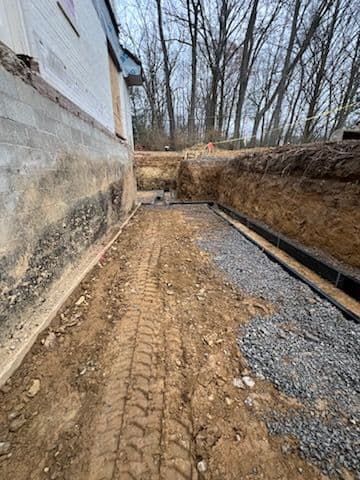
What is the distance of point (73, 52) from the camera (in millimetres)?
2992

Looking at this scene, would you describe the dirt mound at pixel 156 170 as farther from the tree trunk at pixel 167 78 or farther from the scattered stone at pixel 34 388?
the scattered stone at pixel 34 388

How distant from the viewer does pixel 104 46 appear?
15.5ft

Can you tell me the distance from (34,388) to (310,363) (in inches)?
70.6

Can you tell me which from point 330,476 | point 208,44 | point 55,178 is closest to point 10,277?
point 55,178

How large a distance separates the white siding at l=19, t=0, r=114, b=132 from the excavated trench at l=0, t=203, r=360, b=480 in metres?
2.49

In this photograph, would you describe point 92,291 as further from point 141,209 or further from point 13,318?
point 141,209

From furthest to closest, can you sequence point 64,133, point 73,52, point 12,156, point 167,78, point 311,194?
point 167,78 < point 311,194 < point 73,52 < point 64,133 < point 12,156

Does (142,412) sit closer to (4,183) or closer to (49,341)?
(49,341)

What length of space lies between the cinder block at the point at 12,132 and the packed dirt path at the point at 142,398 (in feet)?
4.76

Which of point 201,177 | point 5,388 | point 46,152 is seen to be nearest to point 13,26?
point 46,152

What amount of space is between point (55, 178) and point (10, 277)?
1103mm

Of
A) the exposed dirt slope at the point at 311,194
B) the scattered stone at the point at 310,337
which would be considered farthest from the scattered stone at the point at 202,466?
the exposed dirt slope at the point at 311,194

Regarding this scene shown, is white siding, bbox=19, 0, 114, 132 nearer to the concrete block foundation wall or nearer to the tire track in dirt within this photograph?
the concrete block foundation wall

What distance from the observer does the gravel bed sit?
3.43 feet
